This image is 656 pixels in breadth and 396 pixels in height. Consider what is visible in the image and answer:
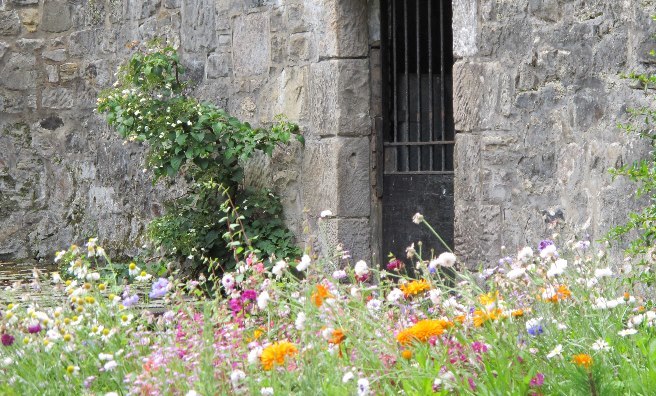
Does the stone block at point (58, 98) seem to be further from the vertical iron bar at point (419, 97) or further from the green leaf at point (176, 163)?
the vertical iron bar at point (419, 97)

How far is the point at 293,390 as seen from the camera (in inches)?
127

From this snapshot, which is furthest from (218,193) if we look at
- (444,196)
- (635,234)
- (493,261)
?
(635,234)

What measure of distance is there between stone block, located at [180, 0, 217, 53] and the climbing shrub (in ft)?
0.83

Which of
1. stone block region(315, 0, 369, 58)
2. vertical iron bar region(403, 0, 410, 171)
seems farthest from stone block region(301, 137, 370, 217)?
stone block region(315, 0, 369, 58)

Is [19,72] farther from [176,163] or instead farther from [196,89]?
[176,163]

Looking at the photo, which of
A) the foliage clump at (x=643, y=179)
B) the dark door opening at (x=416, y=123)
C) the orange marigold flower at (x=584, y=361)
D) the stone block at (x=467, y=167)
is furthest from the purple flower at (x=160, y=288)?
the dark door opening at (x=416, y=123)

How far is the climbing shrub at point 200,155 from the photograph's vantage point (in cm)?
A: 725

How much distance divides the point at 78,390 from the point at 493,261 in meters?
2.85

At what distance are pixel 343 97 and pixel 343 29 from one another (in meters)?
0.39

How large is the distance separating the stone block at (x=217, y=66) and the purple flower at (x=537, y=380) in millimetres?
5049

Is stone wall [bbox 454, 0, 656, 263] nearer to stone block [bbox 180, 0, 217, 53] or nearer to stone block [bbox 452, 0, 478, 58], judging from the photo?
stone block [bbox 452, 0, 478, 58]

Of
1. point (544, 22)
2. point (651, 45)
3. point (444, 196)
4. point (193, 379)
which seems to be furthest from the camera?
point (444, 196)

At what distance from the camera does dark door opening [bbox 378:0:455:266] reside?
6.70m

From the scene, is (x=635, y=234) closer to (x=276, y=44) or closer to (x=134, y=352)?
(x=134, y=352)
